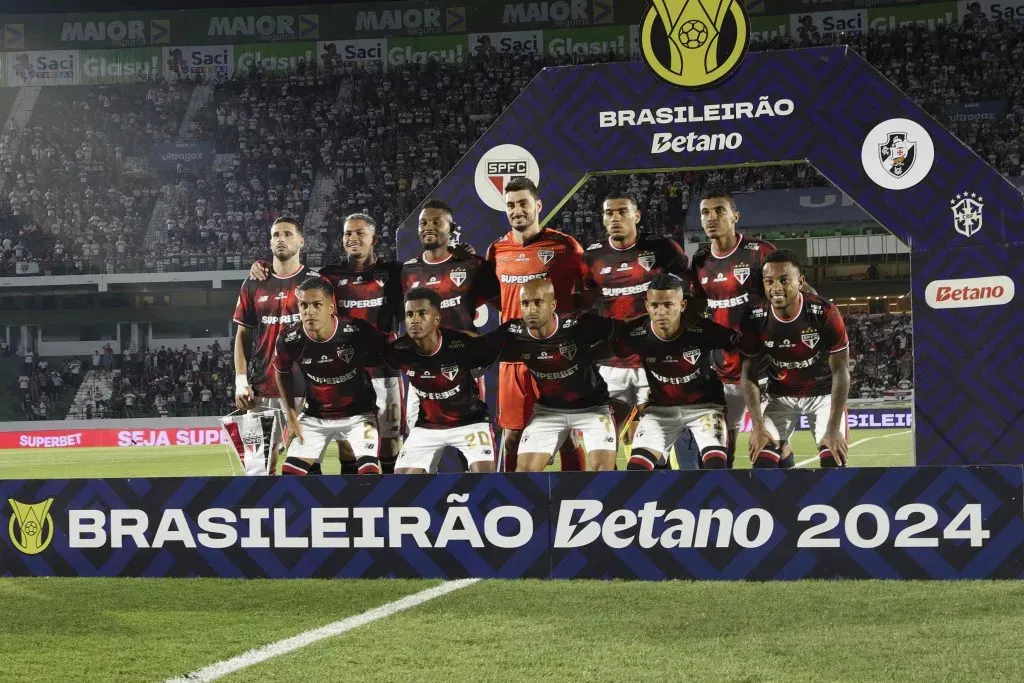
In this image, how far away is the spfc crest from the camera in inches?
352

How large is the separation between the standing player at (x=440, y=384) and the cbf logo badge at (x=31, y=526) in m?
2.22

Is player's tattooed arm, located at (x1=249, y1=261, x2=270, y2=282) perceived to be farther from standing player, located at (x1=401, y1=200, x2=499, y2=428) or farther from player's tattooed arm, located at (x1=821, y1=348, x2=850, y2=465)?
player's tattooed arm, located at (x1=821, y1=348, x2=850, y2=465)

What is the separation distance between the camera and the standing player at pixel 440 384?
754cm

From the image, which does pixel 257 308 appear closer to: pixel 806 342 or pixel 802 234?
pixel 806 342

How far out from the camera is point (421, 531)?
657cm

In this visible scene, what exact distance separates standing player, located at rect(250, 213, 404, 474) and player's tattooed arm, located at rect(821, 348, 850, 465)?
3139 mm

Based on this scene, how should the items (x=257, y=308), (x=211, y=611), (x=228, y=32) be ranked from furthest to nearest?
1. (x=228, y=32)
2. (x=257, y=308)
3. (x=211, y=611)

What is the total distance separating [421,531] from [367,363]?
1720mm

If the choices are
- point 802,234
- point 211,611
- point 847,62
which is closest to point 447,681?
point 211,611

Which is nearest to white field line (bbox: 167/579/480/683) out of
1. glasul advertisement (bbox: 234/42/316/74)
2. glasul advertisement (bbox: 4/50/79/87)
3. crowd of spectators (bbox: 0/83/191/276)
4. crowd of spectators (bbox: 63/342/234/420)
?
crowd of spectators (bbox: 63/342/234/420)

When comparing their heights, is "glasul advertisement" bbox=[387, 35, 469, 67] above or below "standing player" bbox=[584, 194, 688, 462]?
above

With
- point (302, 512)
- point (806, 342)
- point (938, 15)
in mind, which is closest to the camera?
point (302, 512)

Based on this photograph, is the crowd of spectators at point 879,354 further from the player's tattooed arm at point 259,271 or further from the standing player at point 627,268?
the player's tattooed arm at point 259,271

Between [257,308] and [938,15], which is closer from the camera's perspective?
[257,308]
